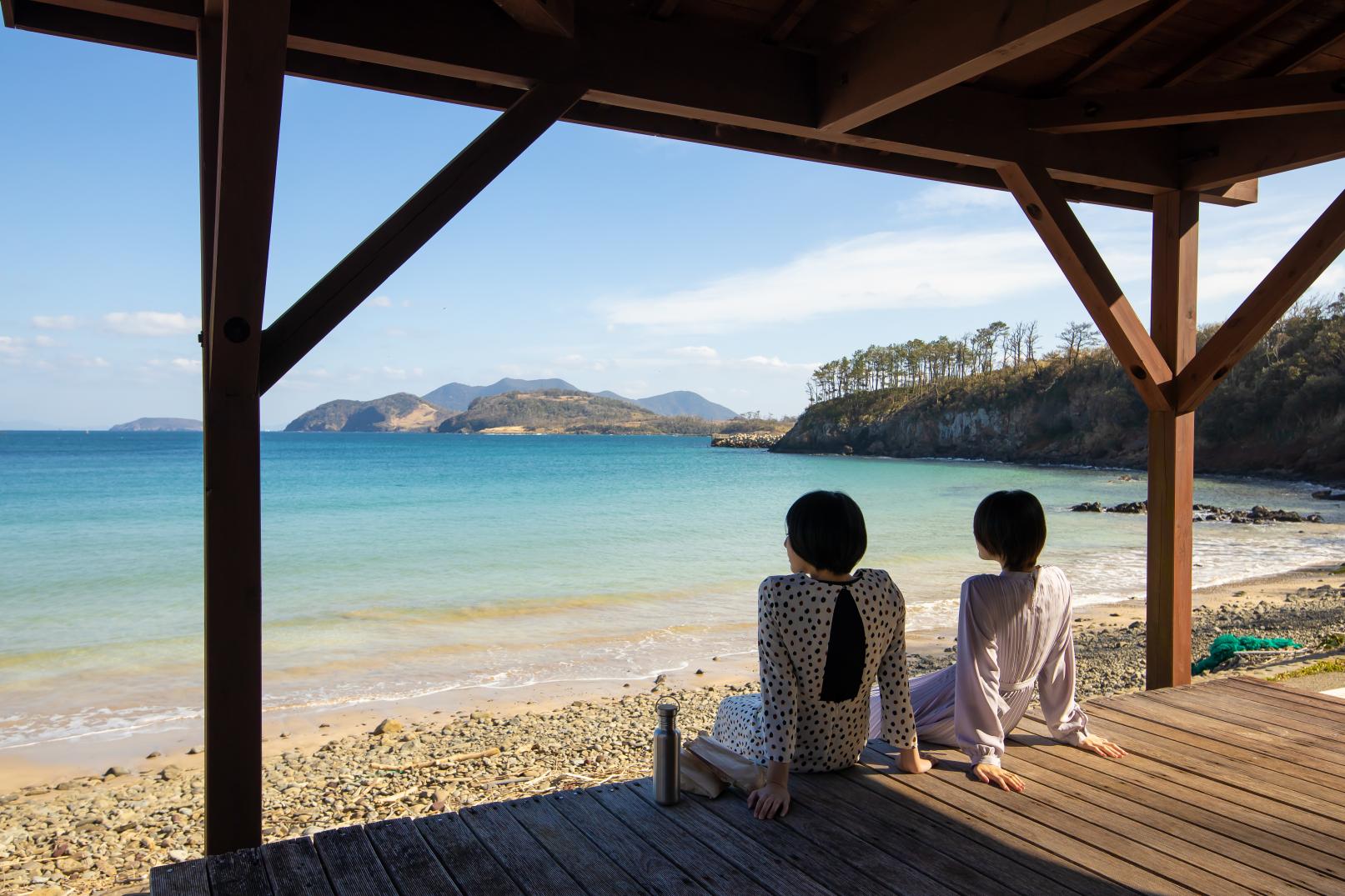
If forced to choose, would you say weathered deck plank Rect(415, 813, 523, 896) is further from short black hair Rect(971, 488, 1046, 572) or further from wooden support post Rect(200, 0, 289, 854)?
short black hair Rect(971, 488, 1046, 572)

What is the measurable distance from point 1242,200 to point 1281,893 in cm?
362

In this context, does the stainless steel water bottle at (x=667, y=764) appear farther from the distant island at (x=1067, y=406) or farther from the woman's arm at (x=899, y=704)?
the distant island at (x=1067, y=406)

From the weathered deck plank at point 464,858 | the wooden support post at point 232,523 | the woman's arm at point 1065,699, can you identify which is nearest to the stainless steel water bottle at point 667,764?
the weathered deck plank at point 464,858

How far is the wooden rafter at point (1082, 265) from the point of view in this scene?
11.3 feet

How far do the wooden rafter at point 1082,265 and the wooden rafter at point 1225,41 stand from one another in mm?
584

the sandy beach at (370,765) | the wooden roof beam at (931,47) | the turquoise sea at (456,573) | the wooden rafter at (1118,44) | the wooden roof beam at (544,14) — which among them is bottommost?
the turquoise sea at (456,573)

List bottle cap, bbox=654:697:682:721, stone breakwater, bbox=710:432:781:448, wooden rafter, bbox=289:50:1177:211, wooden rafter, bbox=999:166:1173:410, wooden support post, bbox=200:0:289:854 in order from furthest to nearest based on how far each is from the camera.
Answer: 1. stone breakwater, bbox=710:432:781:448
2. wooden rafter, bbox=999:166:1173:410
3. wooden rafter, bbox=289:50:1177:211
4. bottle cap, bbox=654:697:682:721
5. wooden support post, bbox=200:0:289:854

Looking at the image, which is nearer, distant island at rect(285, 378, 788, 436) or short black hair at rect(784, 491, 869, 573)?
short black hair at rect(784, 491, 869, 573)

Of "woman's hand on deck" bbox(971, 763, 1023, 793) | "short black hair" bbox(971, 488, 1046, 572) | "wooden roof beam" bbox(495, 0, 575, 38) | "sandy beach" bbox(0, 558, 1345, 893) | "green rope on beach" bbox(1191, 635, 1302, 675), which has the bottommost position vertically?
"sandy beach" bbox(0, 558, 1345, 893)

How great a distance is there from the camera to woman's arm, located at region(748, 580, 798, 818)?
2.12 m

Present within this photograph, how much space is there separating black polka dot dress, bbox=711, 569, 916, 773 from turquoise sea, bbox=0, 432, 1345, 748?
5051mm

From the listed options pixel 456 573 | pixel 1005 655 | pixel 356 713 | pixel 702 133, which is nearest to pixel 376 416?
pixel 456 573

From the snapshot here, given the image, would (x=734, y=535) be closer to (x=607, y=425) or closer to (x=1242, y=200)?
(x=1242, y=200)

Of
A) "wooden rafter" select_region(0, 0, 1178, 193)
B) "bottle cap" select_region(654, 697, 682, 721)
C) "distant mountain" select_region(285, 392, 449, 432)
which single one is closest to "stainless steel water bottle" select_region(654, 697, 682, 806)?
"bottle cap" select_region(654, 697, 682, 721)
